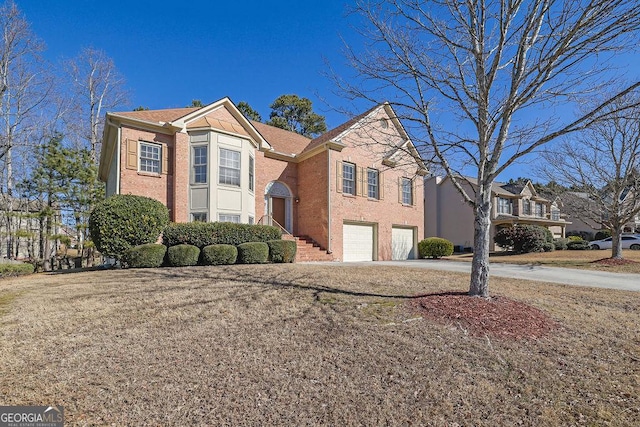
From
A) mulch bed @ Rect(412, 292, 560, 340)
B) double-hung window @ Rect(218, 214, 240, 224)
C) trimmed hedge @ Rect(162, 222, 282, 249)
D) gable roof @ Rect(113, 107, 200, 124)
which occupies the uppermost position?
gable roof @ Rect(113, 107, 200, 124)

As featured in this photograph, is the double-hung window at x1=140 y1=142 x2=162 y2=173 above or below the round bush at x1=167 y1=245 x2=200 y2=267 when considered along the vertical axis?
above

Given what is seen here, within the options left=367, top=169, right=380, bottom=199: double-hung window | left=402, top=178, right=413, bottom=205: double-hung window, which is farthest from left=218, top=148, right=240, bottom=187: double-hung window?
left=402, top=178, right=413, bottom=205: double-hung window

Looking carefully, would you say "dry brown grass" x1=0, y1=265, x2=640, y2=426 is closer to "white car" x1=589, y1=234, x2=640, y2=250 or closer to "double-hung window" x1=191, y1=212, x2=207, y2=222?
"double-hung window" x1=191, y1=212, x2=207, y2=222

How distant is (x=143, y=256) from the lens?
401 inches

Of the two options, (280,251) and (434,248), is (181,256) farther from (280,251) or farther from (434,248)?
(434,248)

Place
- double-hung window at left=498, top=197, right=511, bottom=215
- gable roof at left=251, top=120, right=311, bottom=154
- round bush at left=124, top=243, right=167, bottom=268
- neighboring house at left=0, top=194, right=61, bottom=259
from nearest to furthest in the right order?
round bush at left=124, top=243, right=167, bottom=268 < neighboring house at left=0, top=194, right=61, bottom=259 < gable roof at left=251, top=120, right=311, bottom=154 < double-hung window at left=498, top=197, right=511, bottom=215

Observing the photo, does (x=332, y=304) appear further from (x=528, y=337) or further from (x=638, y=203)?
(x=638, y=203)

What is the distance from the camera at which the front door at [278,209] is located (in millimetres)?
17000

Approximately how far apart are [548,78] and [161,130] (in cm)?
1387

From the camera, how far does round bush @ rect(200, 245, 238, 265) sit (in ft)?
36.0

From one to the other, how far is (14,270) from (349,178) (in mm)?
14599

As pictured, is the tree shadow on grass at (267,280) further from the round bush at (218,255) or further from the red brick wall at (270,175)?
the red brick wall at (270,175)

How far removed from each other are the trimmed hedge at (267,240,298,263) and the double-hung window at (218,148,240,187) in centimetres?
389

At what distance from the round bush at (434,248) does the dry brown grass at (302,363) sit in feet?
41.7
